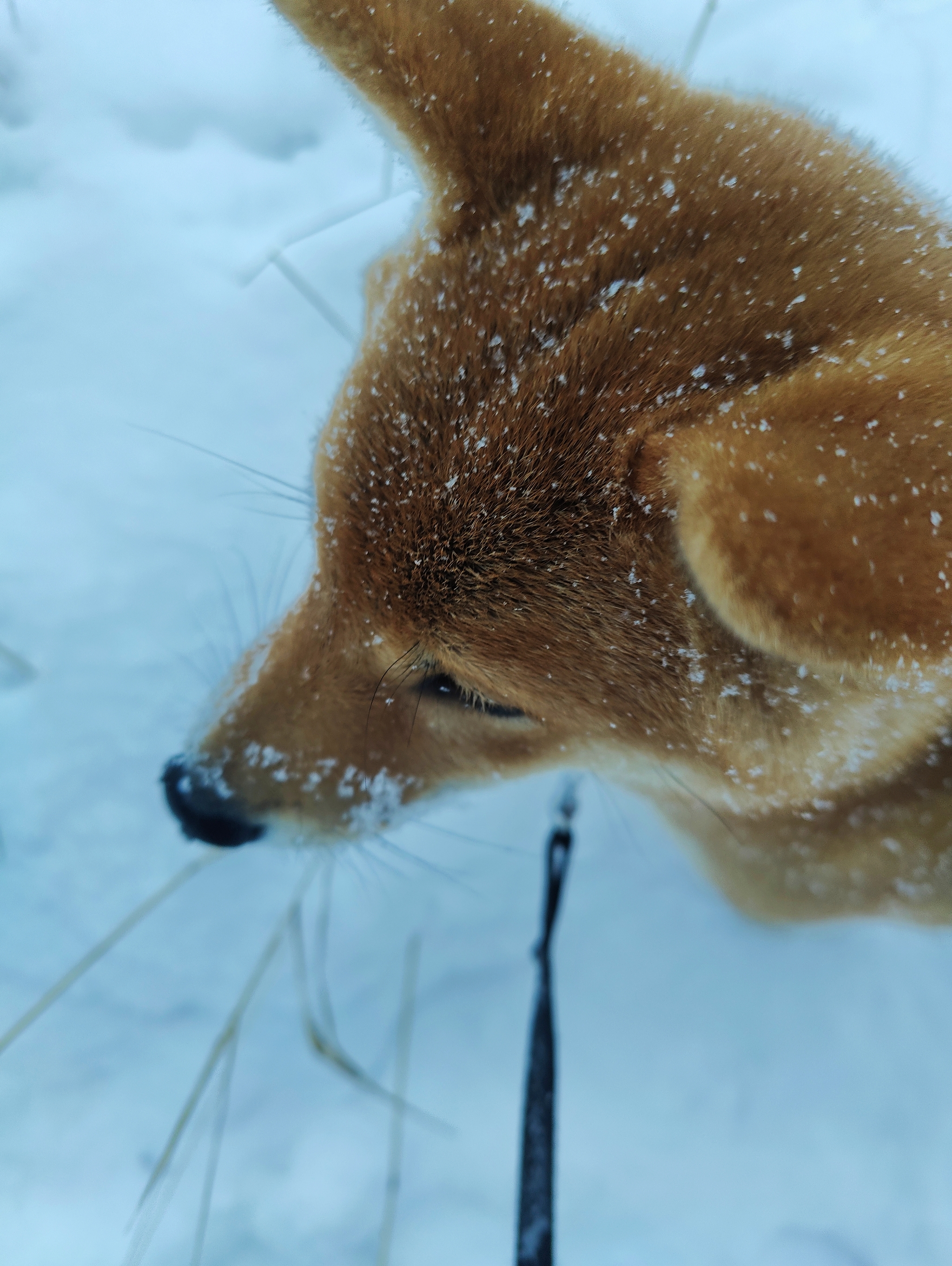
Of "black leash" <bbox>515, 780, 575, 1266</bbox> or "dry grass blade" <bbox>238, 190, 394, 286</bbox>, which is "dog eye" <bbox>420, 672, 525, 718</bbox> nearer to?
"black leash" <bbox>515, 780, 575, 1266</bbox>

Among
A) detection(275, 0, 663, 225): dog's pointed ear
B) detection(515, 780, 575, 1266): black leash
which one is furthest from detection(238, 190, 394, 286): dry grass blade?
detection(515, 780, 575, 1266): black leash

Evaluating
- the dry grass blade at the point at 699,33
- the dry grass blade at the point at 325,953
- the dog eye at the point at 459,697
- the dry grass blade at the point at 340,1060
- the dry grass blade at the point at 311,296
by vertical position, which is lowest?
the dry grass blade at the point at 340,1060

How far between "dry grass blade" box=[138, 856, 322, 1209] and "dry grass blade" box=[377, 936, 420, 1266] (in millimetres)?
375

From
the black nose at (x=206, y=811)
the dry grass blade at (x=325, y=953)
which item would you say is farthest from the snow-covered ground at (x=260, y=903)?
the black nose at (x=206, y=811)

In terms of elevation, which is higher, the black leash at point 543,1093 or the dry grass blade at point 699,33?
the dry grass blade at point 699,33

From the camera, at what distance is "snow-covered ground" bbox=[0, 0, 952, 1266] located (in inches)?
77.9

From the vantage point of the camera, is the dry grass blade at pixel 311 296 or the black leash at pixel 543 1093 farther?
the dry grass blade at pixel 311 296

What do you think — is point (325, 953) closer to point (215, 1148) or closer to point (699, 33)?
point (215, 1148)

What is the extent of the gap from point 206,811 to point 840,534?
131cm

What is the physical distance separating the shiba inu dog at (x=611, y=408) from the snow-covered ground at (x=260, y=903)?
70 centimetres

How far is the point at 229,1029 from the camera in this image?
194cm

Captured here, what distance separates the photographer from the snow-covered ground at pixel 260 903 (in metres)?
1.98

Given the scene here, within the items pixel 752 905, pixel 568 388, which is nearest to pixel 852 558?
pixel 568 388

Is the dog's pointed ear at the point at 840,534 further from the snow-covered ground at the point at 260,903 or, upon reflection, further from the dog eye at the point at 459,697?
the snow-covered ground at the point at 260,903
